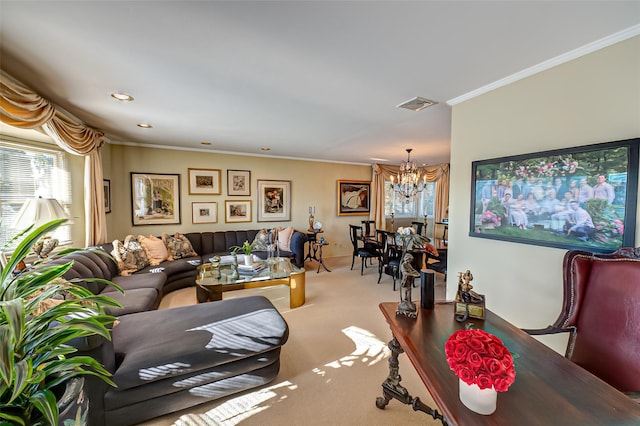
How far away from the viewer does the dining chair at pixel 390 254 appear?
4.20 metres

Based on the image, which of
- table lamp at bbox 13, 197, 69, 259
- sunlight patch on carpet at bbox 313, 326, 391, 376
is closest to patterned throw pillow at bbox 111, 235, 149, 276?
table lamp at bbox 13, 197, 69, 259

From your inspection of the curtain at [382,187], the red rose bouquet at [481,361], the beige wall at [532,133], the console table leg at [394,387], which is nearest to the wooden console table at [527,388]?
the red rose bouquet at [481,361]

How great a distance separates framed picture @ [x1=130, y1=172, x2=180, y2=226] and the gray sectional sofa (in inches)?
95.3

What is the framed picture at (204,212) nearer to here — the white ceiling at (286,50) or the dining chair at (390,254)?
the white ceiling at (286,50)

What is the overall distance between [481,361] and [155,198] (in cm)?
548

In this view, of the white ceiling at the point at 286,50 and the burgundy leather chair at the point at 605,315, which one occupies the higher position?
the white ceiling at the point at 286,50

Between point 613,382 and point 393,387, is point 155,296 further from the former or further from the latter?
point 613,382

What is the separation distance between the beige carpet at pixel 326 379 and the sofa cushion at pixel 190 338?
0.35m

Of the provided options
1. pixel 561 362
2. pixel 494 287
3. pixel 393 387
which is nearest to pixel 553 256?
pixel 494 287

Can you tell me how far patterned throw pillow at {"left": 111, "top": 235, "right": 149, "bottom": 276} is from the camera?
11.3ft

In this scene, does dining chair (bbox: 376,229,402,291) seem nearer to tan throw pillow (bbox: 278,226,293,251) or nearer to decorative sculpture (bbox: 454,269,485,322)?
tan throw pillow (bbox: 278,226,293,251)

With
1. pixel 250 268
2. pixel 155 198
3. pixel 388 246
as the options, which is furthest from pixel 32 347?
pixel 155 198

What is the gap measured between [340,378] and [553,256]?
6.21 feet

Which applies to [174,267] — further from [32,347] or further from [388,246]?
[388,246]
